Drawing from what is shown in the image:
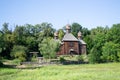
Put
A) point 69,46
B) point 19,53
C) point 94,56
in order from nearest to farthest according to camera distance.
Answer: point 94,56, point 19,53, point 69,46

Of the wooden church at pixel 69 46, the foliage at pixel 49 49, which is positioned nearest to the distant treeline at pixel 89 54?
the foliage at pixel 49 49

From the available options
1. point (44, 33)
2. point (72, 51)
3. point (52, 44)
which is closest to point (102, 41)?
point (52, 44)

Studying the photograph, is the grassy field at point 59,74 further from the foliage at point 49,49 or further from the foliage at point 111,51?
the foliage at point 49,49

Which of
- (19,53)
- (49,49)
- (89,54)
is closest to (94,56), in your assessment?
(89,54)

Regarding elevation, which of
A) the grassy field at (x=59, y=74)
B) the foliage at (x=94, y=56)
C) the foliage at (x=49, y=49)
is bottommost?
the grassy field at (x=59, y=74)

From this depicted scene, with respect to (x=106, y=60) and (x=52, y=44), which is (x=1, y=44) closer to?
(x=52, y=44)

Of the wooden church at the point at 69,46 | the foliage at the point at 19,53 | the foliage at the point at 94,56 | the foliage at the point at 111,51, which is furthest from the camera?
the wooden church at the point at 69,46

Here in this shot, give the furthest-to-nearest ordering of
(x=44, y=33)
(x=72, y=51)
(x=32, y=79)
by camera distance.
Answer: (x=44, y=33) < (x=72, y=51) < (x=32, y=79)

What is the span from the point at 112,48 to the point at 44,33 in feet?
161

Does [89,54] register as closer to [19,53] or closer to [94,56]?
[94,56]

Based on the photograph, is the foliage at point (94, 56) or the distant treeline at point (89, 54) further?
Answer: the distant treeline at point (89, 54)

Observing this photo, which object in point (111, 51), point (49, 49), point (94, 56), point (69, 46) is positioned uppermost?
point (69, 46)

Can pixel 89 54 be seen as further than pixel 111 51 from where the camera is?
Yes

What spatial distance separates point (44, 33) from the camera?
11194cm
